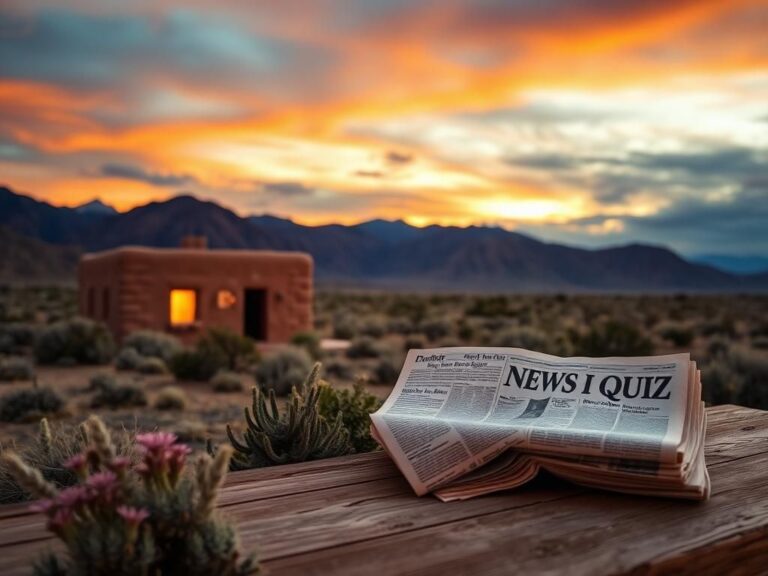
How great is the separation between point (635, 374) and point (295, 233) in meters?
154

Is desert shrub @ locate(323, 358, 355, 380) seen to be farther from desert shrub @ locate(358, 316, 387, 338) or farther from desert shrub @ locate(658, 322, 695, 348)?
desert shrub @ locate(658, 322, 695, 348)

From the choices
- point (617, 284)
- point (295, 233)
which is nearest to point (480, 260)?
point (617, 284)

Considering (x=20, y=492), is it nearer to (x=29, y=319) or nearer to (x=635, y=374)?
(x=635, y=374)

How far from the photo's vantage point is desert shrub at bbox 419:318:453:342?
78.2 ft

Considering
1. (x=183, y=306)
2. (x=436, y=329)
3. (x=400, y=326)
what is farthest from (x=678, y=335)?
(x=183, y=306)

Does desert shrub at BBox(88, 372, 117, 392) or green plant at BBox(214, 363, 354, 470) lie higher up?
green plant at BBox(214, 363, 354, 470)

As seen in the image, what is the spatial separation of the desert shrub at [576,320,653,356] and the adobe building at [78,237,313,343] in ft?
23.9

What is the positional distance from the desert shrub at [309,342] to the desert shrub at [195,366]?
304 cm

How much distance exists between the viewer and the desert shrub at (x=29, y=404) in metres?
10.1

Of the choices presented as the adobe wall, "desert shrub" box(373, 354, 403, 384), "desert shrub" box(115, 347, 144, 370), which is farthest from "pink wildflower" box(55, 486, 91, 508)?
the adobe wall

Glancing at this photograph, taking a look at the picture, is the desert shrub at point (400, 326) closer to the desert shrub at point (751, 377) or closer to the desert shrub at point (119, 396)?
the desert shrub at point (751, 377)

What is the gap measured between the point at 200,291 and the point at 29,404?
7867 millimetres

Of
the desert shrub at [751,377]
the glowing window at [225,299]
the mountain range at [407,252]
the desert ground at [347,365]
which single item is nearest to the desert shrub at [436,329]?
the desert ground at [347,365]

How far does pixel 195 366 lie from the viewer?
47.1 ft
